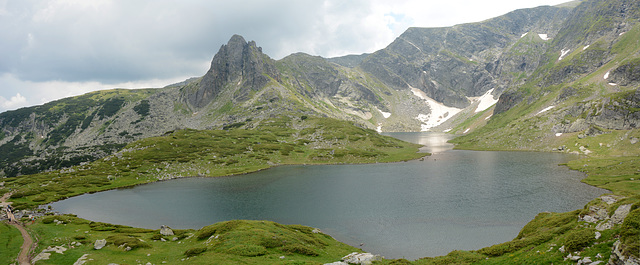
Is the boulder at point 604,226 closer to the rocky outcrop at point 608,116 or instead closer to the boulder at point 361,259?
the boulder at point 361,259

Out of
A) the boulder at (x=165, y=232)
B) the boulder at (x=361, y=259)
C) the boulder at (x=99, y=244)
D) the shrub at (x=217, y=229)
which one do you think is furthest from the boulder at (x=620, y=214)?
the boulder at (x=99, y=244)

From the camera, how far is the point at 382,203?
237 feet

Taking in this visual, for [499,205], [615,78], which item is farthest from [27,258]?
[615,78]

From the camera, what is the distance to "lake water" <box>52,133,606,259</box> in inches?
2048

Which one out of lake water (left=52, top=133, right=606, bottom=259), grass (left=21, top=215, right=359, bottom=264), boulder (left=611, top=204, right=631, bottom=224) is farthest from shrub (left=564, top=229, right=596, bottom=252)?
lake water (left=52, top=133, right=606, bottom=259)

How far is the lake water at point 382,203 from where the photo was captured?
52031mm

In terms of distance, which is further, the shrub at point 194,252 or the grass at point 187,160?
the grass at point 187,160

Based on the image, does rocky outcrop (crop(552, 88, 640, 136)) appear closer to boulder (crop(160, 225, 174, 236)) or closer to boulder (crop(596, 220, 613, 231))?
boulder (crop(596, 220, 613, 231))

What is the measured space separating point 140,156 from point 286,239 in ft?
481

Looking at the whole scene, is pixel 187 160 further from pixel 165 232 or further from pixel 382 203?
pixel 382 203

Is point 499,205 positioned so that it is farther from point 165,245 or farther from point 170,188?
point 170,188

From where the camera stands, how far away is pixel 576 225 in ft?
89.0

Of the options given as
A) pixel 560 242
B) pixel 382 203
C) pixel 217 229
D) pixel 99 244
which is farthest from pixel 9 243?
pixel 382 203

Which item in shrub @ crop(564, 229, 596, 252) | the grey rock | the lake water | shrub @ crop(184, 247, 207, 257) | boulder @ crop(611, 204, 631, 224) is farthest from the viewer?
the lake water
